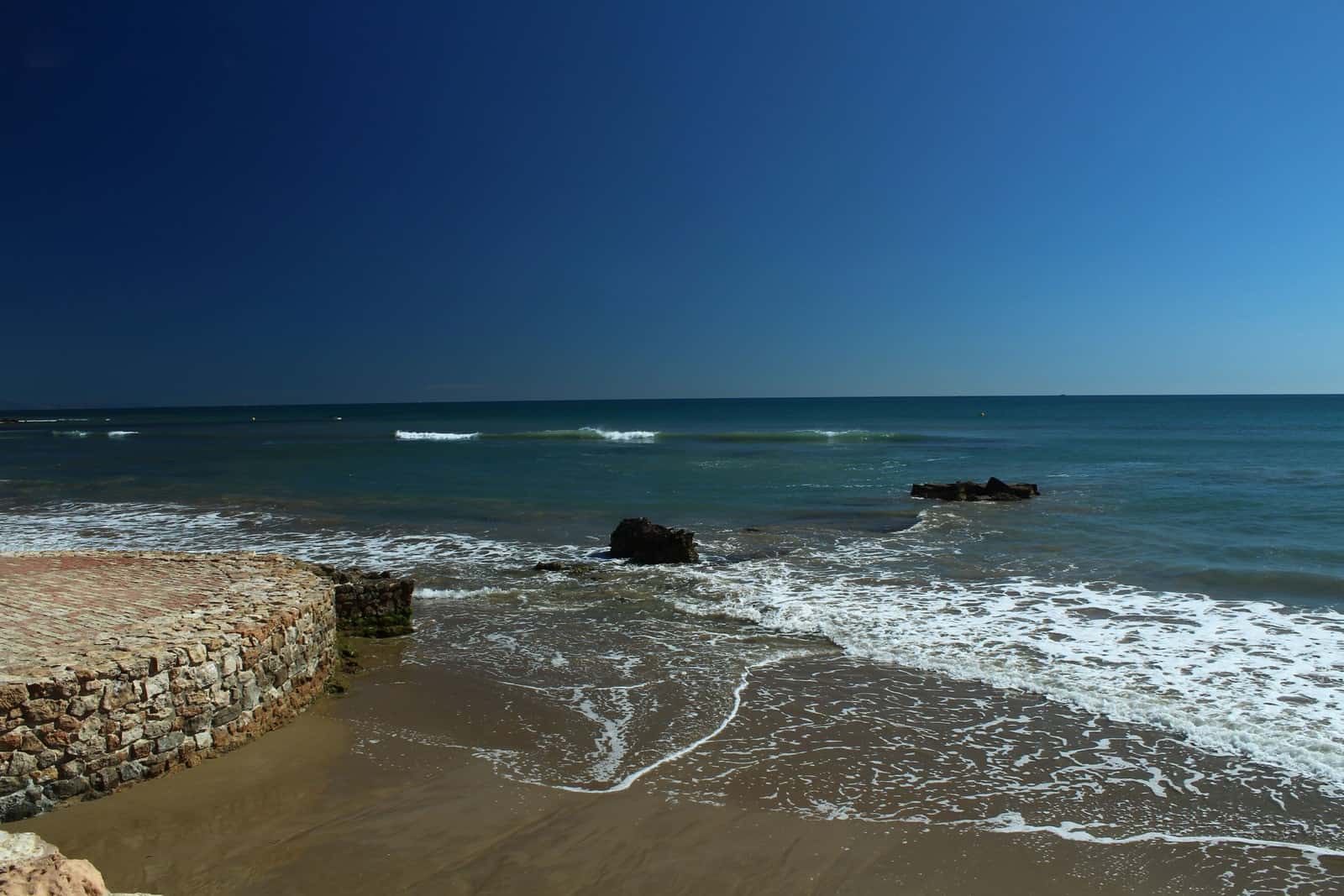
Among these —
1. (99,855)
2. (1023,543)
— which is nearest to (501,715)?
(99,855)

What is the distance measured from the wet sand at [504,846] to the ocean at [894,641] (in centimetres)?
24

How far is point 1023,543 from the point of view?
14.8 meters

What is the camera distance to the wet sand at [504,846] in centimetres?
436

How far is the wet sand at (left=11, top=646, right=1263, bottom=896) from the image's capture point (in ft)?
14.3

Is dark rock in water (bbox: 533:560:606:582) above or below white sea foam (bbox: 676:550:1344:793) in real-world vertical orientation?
below

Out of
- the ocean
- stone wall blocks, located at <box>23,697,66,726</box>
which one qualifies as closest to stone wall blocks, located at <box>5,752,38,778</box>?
stone wall blocks, located at <box>23,697,66,726</box>

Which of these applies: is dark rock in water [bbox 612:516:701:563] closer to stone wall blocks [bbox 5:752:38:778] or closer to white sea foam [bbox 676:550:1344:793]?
white sea foam [bbox 676:550:1344:793]

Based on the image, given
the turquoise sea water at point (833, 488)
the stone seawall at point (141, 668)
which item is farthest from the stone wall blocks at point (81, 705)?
the turquoise sea water at point (833, 488)

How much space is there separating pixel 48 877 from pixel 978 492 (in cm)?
2086

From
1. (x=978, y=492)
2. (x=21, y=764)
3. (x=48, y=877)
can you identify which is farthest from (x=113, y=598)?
(x=978, y=492)

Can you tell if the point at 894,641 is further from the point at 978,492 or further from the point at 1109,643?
the point at 978,492

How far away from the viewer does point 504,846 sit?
471 centimetres

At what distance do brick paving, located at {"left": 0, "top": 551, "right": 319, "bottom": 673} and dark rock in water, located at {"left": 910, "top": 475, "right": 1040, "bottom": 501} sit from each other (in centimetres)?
1654

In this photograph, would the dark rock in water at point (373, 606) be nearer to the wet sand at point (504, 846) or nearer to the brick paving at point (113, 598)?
the brick paving at point (113, 598)
